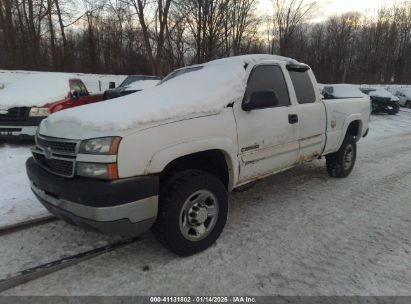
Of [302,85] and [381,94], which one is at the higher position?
[302,85]

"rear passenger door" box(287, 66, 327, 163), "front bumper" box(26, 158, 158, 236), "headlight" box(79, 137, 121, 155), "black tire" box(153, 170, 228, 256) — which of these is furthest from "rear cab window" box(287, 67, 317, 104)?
"headlight" box(79, 137, 121, 155)

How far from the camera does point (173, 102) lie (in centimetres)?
319

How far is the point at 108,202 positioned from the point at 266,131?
6.49 feet

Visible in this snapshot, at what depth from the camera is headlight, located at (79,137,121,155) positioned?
2.62 metres

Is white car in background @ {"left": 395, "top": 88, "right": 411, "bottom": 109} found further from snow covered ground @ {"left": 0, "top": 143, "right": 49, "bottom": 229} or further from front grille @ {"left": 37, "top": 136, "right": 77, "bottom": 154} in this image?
front grille @ {"left": 37, "top": 136, "right": 77, "bottom": 154}

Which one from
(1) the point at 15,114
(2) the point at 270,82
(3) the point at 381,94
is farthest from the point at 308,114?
(3) the point at 381,94

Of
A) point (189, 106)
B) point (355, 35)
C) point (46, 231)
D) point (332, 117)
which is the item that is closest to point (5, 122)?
point (46, 231)

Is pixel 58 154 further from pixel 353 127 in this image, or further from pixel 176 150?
pixel 353 127

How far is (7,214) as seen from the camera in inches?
161

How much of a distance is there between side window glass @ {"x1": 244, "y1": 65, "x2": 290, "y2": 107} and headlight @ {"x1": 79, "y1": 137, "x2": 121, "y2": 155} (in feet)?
5.70

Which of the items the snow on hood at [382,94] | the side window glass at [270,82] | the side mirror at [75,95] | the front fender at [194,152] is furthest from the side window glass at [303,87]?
the snow on hood at [382,94]

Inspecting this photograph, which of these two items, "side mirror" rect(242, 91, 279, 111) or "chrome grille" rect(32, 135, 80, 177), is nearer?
"chrome grille" rect(32, 135, 80, 177)

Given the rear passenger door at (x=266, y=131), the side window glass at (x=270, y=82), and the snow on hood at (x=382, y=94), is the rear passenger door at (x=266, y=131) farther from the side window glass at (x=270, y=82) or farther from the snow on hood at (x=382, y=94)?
the snow on hood at (x=382, y=94)

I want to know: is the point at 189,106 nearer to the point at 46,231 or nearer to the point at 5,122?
the point at 46,231
